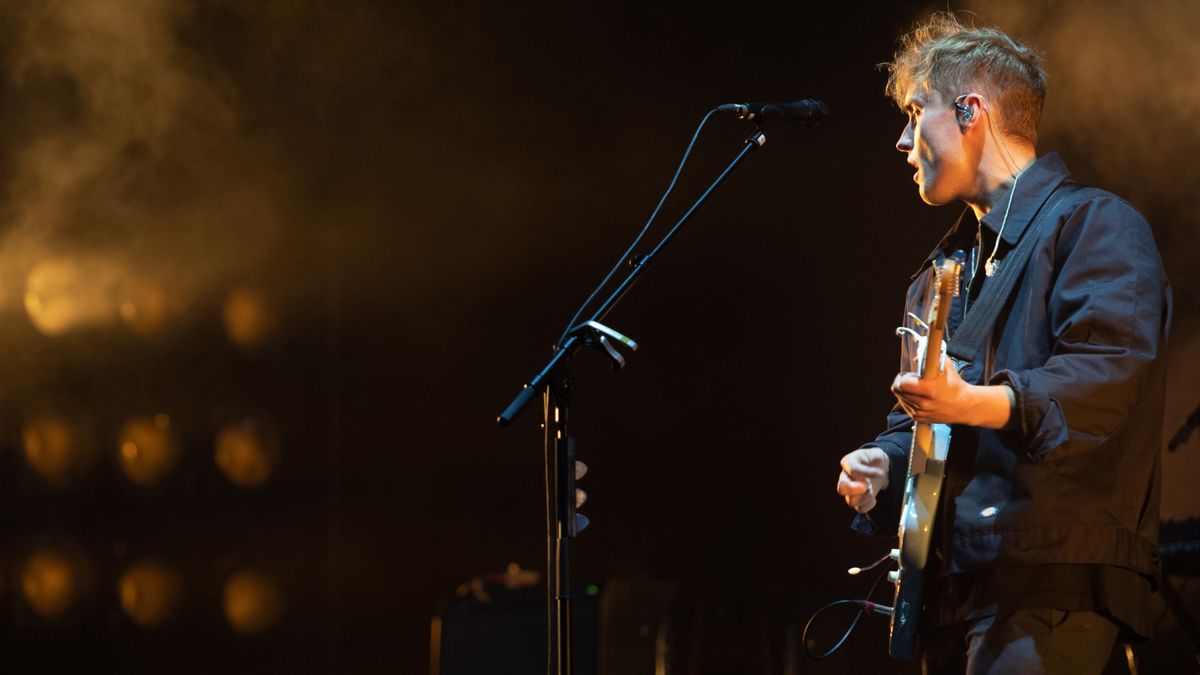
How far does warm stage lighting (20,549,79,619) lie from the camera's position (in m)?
3.80

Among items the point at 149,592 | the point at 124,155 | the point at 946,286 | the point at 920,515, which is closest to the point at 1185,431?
the point at 920,515

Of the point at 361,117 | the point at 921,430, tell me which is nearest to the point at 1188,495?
the point at 921,430

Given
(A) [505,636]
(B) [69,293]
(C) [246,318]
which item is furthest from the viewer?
(C) [246,318]

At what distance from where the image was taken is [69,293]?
13.1ft

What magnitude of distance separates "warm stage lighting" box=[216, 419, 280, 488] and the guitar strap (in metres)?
3.05

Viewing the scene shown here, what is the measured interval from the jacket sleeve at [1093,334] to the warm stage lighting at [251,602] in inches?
128

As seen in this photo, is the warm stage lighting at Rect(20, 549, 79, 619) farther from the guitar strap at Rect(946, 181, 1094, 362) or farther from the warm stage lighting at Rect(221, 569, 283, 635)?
the guitar strap at Rect(946, 181, 1094, 362)

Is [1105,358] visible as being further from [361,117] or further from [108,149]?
[108,149]

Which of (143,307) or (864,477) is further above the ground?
(143,307)

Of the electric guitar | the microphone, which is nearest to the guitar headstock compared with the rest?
the electric guitar

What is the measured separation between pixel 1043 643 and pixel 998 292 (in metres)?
0.55

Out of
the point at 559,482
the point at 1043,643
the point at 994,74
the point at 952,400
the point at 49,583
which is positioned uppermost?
the point at 994,74

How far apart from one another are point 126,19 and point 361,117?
2.91ft

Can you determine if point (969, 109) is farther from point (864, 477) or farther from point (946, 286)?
point (864, 477)
